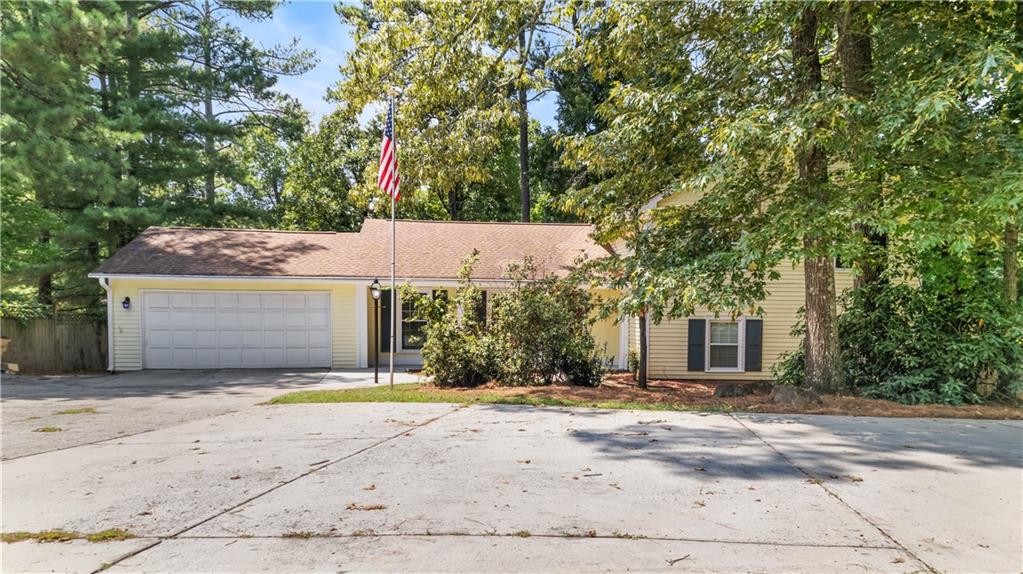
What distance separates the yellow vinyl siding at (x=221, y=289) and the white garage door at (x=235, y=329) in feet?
0.48

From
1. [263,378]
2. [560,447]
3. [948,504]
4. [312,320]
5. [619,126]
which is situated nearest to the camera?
[948,504]

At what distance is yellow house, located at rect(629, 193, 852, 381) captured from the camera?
12.6 meters

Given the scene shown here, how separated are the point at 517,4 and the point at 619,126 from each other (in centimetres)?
295

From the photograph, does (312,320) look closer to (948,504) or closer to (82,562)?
(82,562)

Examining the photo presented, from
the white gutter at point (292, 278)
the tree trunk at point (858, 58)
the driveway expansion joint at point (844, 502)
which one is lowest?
the driveway expansion joint at point (844, 502)

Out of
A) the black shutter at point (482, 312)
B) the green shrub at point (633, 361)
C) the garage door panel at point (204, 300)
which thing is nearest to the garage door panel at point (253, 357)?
the garage door panel at point (204, 300)

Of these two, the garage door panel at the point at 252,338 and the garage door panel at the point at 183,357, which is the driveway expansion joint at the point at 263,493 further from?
the garage door panel at the point at 183,357

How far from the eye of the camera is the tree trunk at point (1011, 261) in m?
7.79

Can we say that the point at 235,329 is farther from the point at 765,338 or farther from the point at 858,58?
the point at 858,58

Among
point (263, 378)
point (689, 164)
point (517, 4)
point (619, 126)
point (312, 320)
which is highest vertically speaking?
point (517, 4)

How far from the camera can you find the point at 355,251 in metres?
14.2

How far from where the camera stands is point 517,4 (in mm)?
8945

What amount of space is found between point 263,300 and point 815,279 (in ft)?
40.1

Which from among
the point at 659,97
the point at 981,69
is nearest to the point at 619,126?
the point at 659,97
